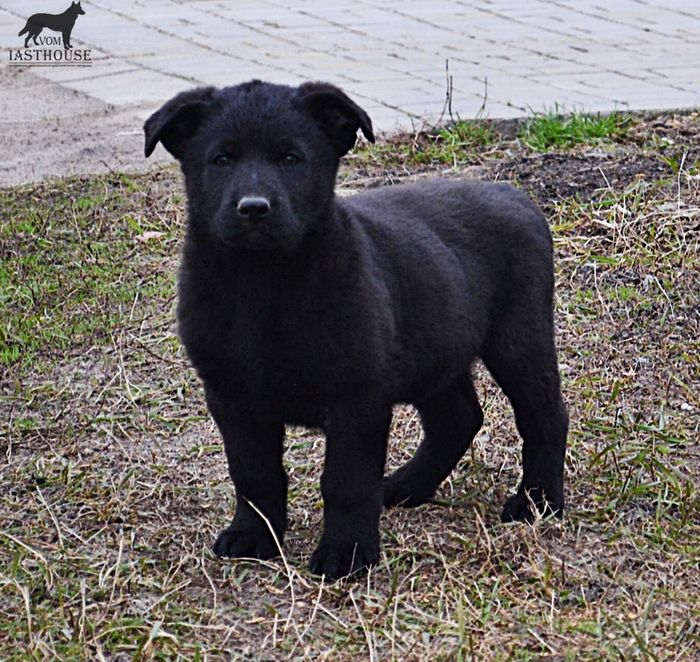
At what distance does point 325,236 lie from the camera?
4.14 m

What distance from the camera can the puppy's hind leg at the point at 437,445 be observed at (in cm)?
487

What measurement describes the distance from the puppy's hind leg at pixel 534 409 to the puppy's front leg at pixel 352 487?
0.63 metres

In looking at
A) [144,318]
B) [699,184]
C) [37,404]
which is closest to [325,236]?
[37,404]

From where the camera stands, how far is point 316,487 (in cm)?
496

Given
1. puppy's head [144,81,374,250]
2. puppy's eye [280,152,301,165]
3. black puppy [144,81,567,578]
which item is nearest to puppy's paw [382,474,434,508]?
black puppy [144,81,567,578]

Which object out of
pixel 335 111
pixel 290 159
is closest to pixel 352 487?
pixel 290 159

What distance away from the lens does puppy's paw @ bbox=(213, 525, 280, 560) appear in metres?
4.35

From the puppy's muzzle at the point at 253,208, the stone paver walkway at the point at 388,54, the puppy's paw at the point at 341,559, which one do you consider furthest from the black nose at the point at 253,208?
the stone paver walkway at the point at 388,54

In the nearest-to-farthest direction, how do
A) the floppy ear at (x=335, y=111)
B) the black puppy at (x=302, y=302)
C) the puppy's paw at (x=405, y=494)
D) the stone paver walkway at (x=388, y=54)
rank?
the black puppy at (x=302, y=302), the floppy ear at (x=335, y=111), the puppy's paw at (x=405, y=494), the stone paver walkway at (x=388, y=54)

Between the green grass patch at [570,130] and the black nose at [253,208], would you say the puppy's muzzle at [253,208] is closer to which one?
the black nose at [253,208]

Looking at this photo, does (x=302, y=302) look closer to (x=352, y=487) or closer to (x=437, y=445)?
(x=352, y=487)

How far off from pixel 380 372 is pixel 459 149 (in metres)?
3.93

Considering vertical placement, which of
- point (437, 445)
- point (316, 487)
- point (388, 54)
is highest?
point (388, 54)

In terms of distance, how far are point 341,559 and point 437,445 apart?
2.69ft
